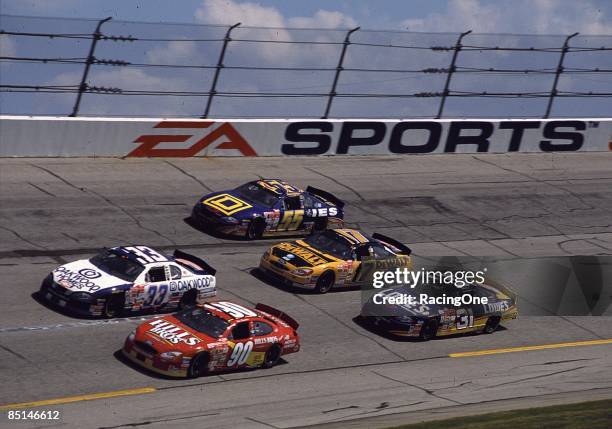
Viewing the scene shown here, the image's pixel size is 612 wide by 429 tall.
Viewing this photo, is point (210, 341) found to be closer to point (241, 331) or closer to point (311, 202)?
point (241, 331)

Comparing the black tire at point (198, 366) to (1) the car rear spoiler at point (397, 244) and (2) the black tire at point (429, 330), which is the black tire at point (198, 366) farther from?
(1) the car rear spoiler at point (397, 244)

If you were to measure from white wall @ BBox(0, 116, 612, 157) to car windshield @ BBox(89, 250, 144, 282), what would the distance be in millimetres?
10385

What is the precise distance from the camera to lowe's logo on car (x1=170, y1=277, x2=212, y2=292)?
67.6 feet

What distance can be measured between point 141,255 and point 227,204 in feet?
19.0

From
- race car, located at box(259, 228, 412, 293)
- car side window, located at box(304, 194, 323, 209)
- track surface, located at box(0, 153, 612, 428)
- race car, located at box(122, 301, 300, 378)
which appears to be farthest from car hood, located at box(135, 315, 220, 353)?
car side window, located at box(304, 194, 323, 209)

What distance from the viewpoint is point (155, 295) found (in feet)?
66.5

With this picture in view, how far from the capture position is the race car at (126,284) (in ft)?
64.0

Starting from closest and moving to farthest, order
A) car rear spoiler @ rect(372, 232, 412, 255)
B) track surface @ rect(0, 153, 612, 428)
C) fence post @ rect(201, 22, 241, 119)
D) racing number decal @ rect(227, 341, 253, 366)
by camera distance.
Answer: track surface @ rect(0, 153, 612, 428), racing number decal @ rect(227, 341, 253, 366), car rear spoiler @ rect(372, 232, 412, 255), fence post @ rect(201, 22, 241, 119)

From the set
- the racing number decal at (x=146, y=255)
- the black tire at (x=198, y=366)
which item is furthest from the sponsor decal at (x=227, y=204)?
the black tire at (x=198, y=366)

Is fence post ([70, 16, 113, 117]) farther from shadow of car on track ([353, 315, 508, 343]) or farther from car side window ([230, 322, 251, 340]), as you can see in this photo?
car side window ([230, 322, 251, 340])

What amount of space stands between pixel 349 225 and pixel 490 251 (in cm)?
383

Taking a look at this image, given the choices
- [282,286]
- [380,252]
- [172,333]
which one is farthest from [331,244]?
[172,333]

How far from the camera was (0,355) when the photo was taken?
17.4 metres

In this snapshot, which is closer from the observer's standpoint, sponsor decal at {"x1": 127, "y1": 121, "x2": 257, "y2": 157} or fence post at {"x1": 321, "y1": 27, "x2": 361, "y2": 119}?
sponsor decal at {"x1": 127, "y1": 121, "x2": 257, "y2": 157}
